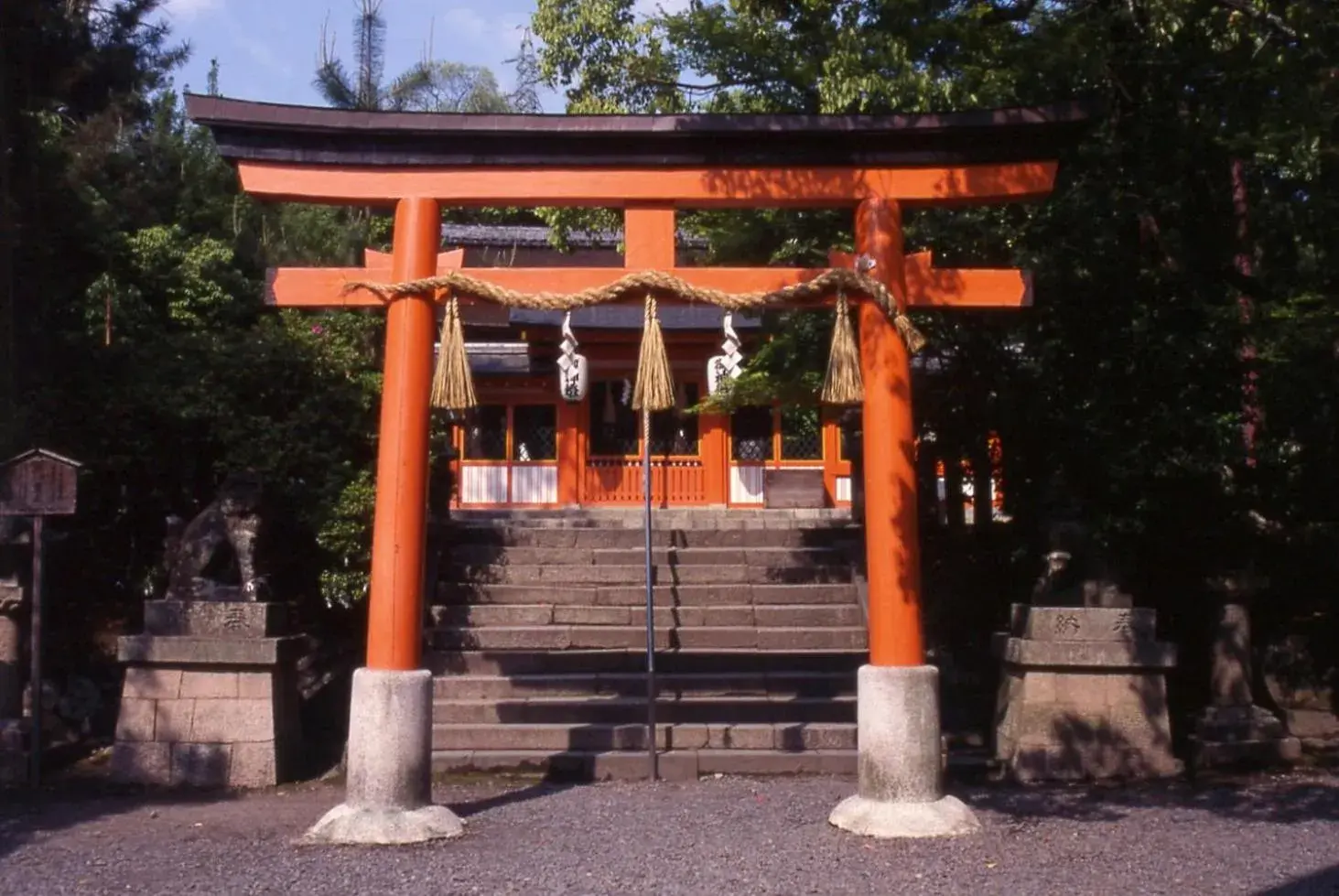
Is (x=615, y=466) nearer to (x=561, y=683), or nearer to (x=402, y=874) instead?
(x=561, y=683)

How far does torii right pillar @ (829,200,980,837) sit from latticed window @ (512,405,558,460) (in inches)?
549

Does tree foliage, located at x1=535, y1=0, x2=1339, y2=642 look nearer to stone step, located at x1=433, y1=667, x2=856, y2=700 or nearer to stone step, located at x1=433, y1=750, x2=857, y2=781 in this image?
stone step, located at x1=433, y1=667, x2=856, y2=700

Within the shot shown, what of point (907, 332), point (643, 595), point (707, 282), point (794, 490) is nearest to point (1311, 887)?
point (907, 332)

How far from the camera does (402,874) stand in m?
6.69

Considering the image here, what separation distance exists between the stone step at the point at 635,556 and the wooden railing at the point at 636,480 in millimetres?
7825

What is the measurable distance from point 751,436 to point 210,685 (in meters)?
12.8

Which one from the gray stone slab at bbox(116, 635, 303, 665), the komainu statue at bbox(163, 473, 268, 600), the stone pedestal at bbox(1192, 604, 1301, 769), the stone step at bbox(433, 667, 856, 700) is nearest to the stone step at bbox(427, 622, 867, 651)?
the stone step at bbox(433, 667, 856, 700)

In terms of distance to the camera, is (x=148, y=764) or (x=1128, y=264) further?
(x=1128, y=264)

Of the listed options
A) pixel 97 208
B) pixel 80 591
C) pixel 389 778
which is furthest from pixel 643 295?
pixel 97 208

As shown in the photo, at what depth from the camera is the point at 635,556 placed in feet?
43.4

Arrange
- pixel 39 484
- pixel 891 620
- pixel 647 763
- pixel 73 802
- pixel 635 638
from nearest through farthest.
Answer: pixel 891 620 → pixel 73 802 → pixel 647 763 → pixel 39 484 → pixel 635 638

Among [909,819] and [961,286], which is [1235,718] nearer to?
[909,819]

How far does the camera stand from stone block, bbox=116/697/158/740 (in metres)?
9.68

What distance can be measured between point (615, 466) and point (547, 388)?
1642 mm
